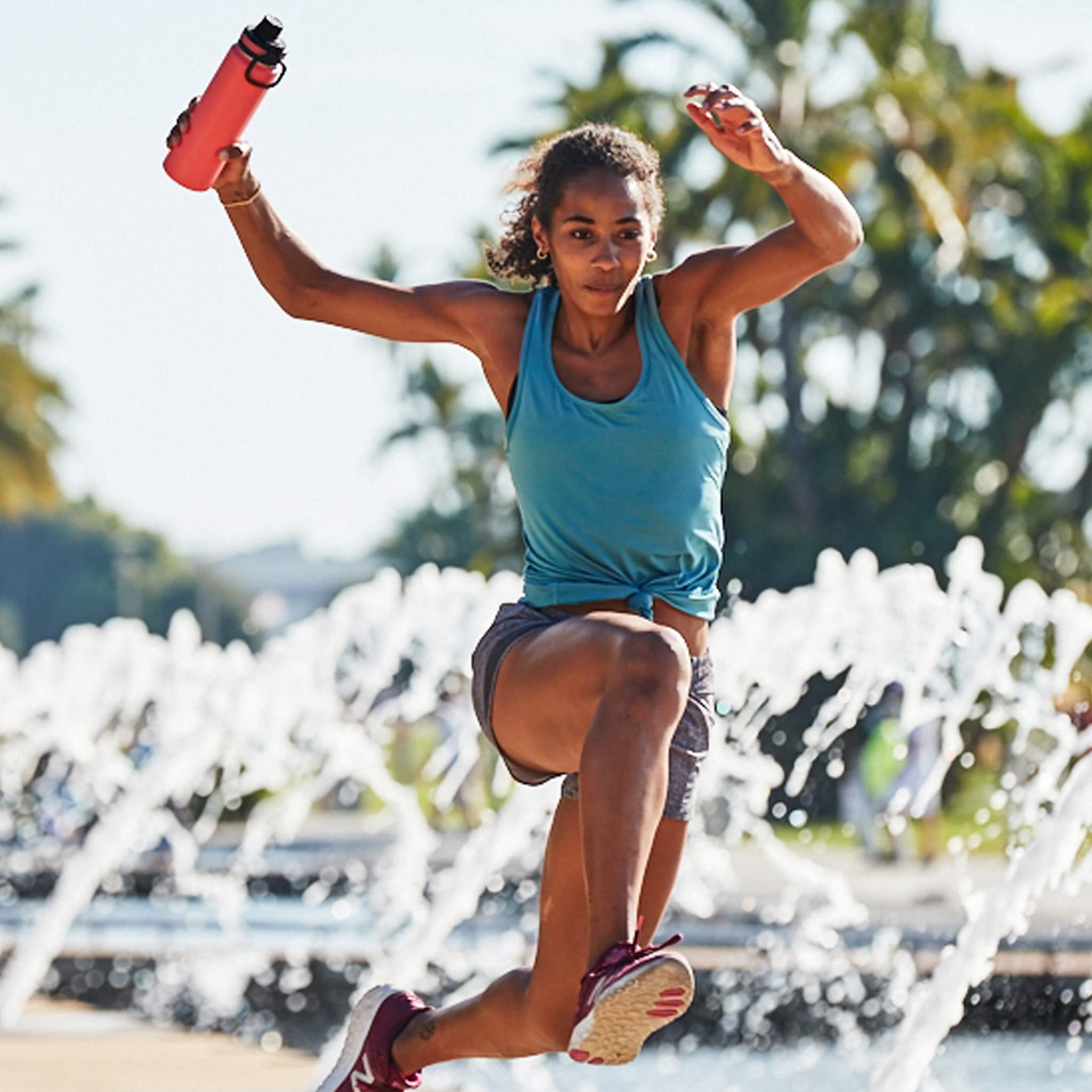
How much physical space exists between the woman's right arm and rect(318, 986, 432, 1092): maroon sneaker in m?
1.20

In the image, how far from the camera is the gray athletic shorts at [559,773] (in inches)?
143

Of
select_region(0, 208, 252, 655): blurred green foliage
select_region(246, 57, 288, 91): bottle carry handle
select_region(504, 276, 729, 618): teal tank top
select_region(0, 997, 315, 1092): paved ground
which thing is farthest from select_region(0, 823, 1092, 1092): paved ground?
select_region(0, 208, 252, 655): blurred green foliage

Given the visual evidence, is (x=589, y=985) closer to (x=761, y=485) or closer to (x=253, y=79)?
(x=253, y=79)

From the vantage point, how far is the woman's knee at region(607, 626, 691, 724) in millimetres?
3268

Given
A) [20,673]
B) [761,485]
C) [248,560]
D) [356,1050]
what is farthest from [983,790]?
[248,560]

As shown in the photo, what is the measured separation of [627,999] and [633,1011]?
0.04 m

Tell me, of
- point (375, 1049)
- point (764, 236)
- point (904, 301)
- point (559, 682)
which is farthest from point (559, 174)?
point (904, 301)

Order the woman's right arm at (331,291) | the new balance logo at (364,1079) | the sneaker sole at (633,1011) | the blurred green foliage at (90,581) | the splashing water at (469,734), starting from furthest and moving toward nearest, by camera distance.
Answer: the blurred green foliage at (90,581)
the splashing water at (469,734)
the new balance logo at (364,1079)
the woman's right arm at (331,291)
the sneaker sole at (633,1011)

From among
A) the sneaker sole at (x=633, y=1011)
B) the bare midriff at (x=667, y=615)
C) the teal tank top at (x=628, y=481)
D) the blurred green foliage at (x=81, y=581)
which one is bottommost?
the blurred green foliage at (x=81, y=581)

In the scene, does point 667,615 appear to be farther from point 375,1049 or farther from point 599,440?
point 375,1049

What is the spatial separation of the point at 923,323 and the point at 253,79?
2925 centimetres

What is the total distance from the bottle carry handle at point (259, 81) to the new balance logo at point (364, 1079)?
172 centimetres

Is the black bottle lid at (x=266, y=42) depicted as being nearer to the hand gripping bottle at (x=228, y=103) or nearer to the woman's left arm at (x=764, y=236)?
the hand gripping bottle at (x=228, y=103)

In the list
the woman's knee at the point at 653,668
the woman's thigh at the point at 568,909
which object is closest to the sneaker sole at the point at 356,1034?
the woman's thigh at the point at 568,909
